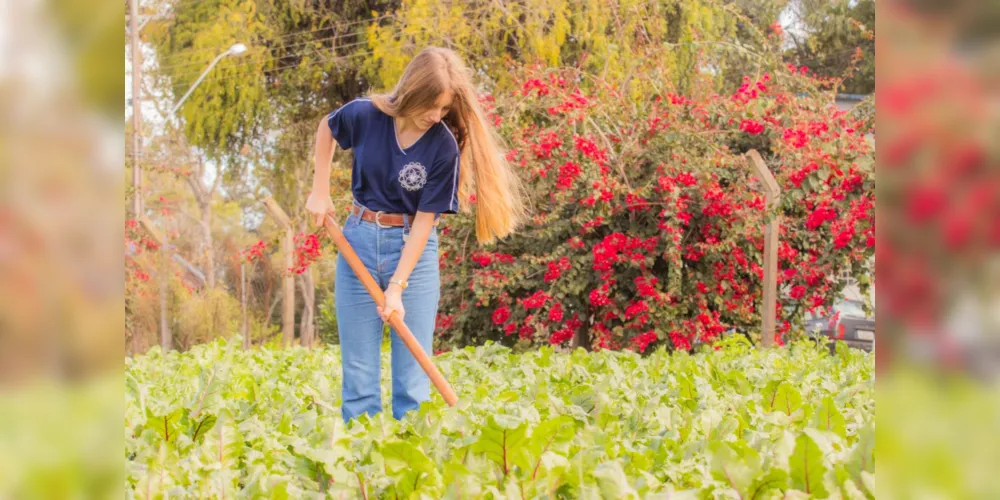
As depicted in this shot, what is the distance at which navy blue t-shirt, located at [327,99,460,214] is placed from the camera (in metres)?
3.32

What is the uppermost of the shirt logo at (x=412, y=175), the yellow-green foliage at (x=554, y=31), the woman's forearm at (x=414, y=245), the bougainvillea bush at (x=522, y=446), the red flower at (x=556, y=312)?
the yellow-green foliage at (x=554, y=31)

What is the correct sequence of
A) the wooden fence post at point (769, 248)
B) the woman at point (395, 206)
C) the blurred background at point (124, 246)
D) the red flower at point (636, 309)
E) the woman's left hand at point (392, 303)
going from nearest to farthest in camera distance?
the blurred background at point (124, 246) → the woman's left hand at point (392, 303) → the woman at point (395, 206) → the wooden fence post at point (769, 248) → the red flower at point (636, 309)

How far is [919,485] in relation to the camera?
0.76m

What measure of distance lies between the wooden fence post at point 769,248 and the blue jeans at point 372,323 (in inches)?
185

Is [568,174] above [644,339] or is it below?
above

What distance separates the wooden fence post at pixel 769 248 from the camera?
7.45 metres

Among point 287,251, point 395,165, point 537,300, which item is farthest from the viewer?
point 287,251

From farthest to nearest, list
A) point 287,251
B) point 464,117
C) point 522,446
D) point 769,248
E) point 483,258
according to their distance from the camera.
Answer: point 287,251 → point 483,258 → point 769,248 → point 464,117 → point 522,446

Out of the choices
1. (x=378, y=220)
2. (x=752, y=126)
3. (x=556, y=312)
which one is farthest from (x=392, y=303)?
(x=752, y=126)

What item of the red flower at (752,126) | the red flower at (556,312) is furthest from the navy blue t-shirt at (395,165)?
the red flower at (752,126)

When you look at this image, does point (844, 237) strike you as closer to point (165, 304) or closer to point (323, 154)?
point (323, 154)

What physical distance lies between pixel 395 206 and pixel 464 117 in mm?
426

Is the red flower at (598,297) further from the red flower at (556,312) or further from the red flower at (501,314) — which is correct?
the red flower at (501,314)

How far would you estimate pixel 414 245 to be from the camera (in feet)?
10.6
